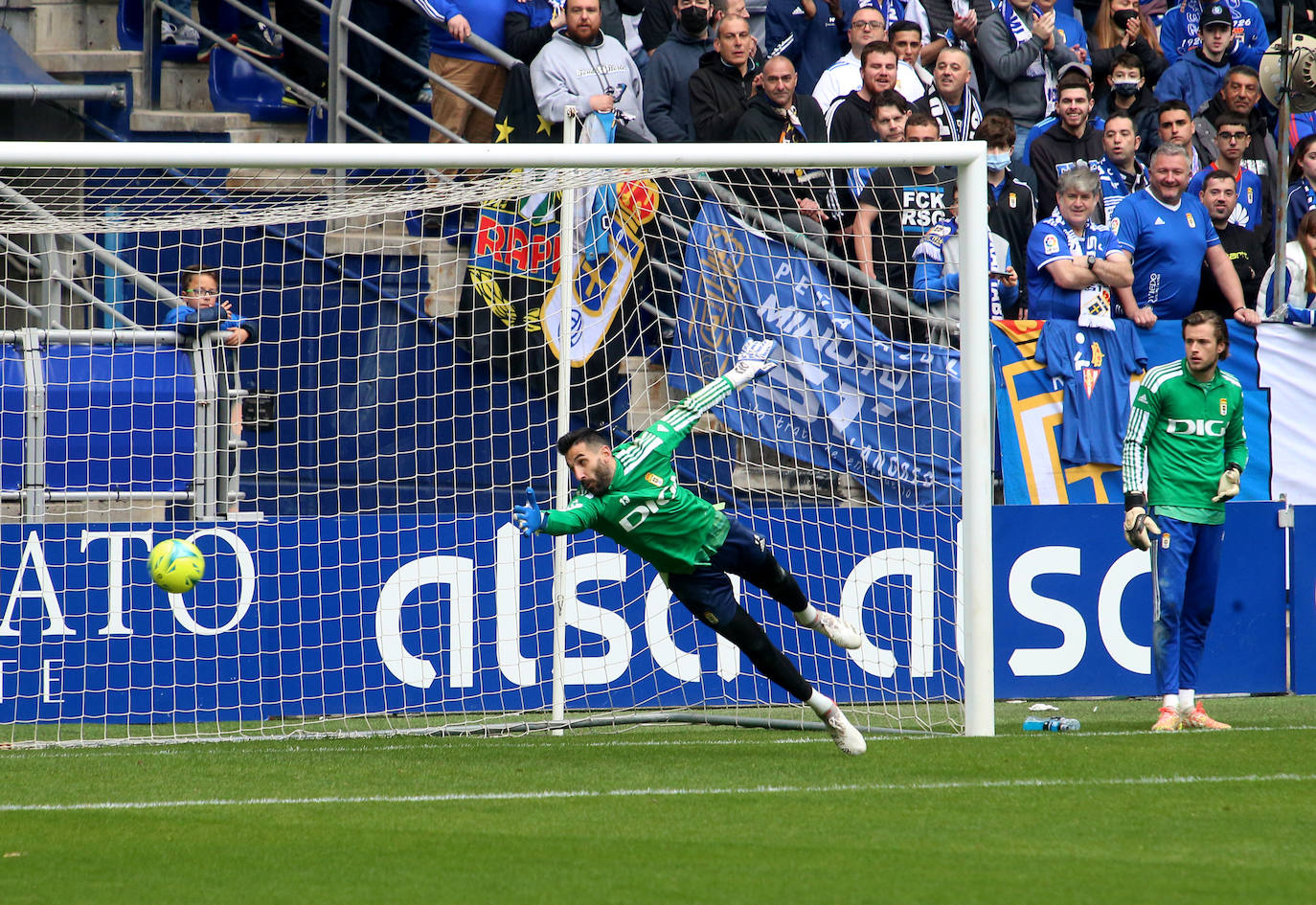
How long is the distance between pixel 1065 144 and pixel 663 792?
836 centimetres

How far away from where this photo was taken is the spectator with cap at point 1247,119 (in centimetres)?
1395

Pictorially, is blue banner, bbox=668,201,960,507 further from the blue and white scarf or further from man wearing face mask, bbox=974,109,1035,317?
the blue and white scarf

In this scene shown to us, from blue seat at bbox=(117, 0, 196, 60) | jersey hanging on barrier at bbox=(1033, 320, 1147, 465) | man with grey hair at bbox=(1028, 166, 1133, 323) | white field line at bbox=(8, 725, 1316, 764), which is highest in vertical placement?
blue seat at bbox=(117, 0, 196, 60)

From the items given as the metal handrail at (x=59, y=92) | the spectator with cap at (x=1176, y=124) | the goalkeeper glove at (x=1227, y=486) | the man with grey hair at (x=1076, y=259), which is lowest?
the goalkeeper glove at (x=1227, y=486)

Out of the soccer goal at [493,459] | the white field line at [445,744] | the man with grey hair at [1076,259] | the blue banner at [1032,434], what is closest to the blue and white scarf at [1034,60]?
the man with grey hair at [1076,259]

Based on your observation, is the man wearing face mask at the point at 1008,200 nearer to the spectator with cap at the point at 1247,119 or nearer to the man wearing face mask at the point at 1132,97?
the man wearing face mask at the point at 1132,97

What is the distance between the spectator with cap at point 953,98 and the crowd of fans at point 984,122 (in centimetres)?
2

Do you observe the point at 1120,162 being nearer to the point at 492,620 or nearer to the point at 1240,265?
the point at 1240,265

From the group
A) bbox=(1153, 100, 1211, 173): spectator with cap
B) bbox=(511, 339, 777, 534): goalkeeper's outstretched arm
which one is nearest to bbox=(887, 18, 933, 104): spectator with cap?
bbox=(1153, 100, 1211, 173): spectator with cap

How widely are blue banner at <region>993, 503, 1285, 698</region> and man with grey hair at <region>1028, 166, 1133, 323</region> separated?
2.36 metres

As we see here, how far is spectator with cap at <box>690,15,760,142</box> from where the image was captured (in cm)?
1236

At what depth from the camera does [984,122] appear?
1263cm

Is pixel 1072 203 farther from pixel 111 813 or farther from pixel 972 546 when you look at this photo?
pixel 111 813

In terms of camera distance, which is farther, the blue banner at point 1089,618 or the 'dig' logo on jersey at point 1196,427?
the blue banner at point 1089,618
